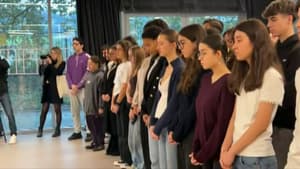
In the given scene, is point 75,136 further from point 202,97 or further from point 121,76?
point 202,97

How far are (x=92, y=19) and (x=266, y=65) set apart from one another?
6036 millimetres

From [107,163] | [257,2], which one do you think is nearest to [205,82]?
[107,163]

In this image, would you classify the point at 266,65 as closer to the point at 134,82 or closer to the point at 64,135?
the point at 134,82

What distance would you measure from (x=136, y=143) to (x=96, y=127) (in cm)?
175

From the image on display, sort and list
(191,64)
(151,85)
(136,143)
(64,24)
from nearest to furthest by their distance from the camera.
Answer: (191,64) → (151,85) → (136,143) → (64,24)

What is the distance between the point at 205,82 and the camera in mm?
2500

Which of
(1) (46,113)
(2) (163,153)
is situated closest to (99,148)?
(1) (46,113)

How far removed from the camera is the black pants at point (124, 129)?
4680 millimetres

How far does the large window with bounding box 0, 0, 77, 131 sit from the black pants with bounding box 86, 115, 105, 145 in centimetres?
204

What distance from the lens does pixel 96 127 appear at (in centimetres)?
586

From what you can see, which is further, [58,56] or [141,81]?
[58,56]

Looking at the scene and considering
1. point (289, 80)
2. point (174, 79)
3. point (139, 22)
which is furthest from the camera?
point (139, 22)

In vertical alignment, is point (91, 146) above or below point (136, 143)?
below

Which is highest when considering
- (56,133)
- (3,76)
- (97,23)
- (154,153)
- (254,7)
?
(254,7)
